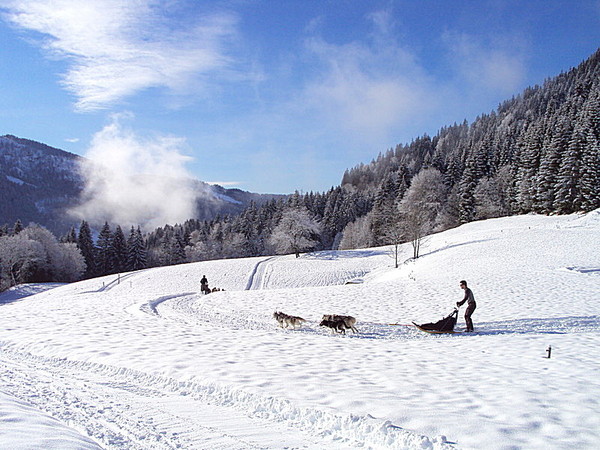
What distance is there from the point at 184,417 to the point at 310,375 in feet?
8.94

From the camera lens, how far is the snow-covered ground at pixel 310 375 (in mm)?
4652

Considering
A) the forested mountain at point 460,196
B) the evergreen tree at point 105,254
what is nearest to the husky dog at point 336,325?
the forested mountain at point 460,196

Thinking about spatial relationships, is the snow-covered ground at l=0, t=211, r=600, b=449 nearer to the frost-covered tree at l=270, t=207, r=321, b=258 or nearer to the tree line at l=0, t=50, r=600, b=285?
the tree line at l=0, t=50, r=600, b=285

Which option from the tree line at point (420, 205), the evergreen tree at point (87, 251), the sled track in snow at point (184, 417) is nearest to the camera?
the sled track in snow at point (184, 417)

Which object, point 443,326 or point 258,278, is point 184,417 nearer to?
point 443,326

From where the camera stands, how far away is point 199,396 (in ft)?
20.9

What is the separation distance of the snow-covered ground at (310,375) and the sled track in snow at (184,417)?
0.03 meters

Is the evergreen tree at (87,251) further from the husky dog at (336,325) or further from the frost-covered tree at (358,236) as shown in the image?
the husky dog at (336,325)

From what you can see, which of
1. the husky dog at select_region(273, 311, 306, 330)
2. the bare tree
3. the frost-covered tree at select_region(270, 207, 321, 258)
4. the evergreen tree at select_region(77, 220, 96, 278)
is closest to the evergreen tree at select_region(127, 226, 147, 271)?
the evergreen tree at select_region(77, 220, 96, 278)

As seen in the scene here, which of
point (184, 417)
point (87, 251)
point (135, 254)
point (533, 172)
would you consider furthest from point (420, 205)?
point (87, 251)

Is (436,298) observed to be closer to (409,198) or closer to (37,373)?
(37,373)

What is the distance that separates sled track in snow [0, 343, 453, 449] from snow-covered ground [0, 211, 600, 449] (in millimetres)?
27

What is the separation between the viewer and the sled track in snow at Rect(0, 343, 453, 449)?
4559mm

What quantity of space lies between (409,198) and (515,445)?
63.0 m
